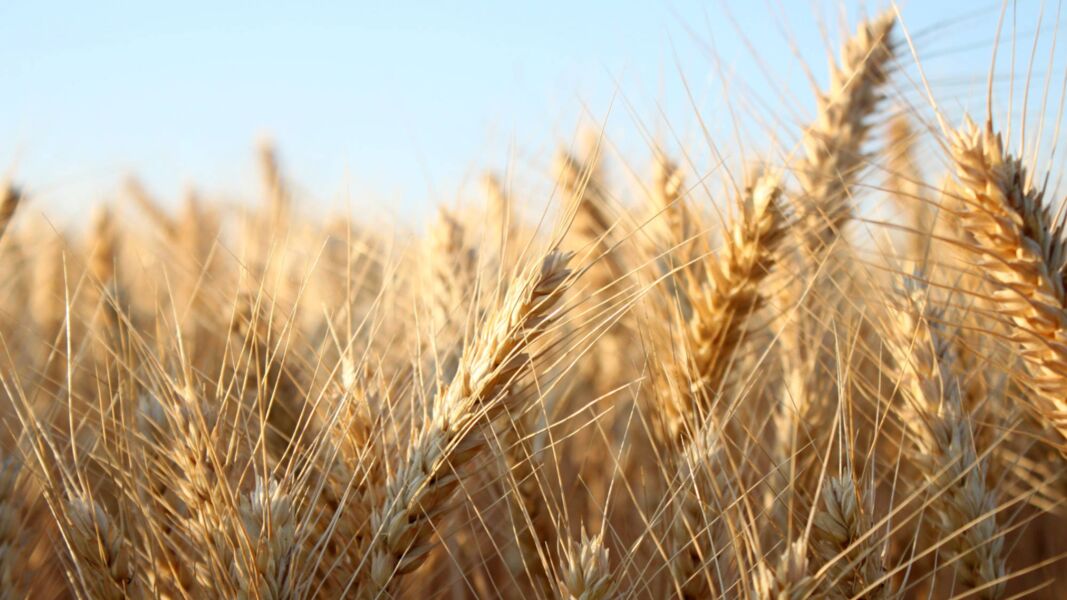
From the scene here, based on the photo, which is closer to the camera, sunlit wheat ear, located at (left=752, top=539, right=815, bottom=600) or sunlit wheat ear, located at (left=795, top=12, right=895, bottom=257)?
sunlit wheat ear, located at (left=752, top=539, right=815, bottom=600)

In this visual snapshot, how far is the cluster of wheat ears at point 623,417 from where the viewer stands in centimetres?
116

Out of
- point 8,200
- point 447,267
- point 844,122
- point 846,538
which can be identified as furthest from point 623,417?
point 8,200

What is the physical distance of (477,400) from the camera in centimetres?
119

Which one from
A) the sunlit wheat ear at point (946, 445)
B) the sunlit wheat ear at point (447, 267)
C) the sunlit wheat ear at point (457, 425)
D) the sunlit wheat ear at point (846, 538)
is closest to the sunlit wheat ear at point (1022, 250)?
the sunlit wheat ear at point (946, 445)

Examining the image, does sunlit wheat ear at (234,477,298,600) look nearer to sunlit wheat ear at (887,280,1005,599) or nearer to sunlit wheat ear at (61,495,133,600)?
sunlit wheat ear at (61,495,133,600)

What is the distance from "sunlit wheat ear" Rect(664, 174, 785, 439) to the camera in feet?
5.06

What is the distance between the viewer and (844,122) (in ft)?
5.48

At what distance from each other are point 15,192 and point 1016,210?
6.80 feet

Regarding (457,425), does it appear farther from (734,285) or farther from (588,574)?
(734,285)

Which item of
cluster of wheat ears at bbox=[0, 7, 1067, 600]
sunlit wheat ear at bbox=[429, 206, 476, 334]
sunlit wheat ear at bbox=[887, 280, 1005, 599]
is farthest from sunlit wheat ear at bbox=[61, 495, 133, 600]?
sunlit wheat ear at bbox=[887, 280, 1005, 599]

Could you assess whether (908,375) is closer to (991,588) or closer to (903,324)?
(903,324)

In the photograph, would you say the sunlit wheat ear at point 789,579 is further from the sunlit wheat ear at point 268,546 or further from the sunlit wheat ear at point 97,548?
the sunlit wheat ear at point 97,548

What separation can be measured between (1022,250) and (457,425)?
0.83 metres

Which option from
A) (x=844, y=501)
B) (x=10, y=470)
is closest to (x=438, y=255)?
(x=10, y=470)
